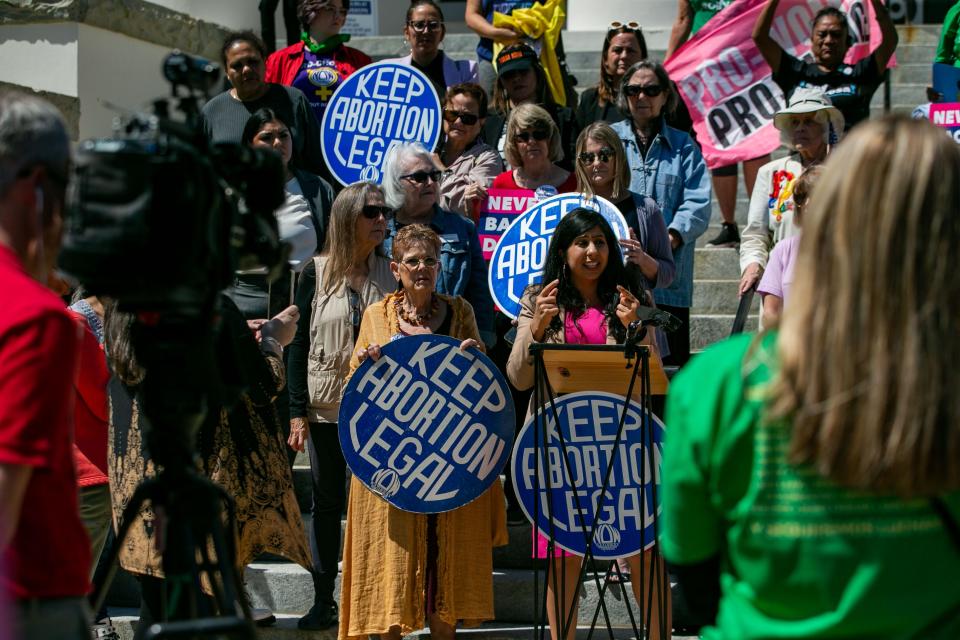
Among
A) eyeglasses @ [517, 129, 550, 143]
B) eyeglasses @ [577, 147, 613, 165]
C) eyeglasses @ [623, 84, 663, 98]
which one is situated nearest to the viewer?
eyeglasses @ [577, 147, 613, 165]

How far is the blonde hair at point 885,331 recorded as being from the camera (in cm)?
210

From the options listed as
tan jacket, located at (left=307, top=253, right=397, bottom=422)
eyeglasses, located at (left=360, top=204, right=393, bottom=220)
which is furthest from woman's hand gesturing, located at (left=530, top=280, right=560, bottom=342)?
eyeglasses, located at (left=360, top=204, right=393, bottom=220)

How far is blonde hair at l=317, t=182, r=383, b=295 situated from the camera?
6.50 metres

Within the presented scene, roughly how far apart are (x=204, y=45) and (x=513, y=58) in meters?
3.95

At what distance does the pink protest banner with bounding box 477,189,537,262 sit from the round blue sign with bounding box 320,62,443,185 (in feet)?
3.11

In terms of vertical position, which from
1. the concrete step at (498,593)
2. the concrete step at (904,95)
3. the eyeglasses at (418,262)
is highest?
the concrete step at (904,95)

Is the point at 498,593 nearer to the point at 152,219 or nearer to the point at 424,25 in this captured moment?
the point at 424,25

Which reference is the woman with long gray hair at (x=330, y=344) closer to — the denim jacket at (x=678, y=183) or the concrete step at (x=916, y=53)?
the denim jacket at (x=678, y=183)

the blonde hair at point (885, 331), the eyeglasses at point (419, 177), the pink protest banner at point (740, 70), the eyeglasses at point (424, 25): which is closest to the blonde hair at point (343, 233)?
the eyeglasses at point (419, 177)

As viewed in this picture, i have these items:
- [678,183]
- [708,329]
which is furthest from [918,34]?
[678,183]

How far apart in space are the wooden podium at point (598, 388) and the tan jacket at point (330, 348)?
43.2 inches

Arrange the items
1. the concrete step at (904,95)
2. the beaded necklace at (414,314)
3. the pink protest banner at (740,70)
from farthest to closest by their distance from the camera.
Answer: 1. the concrete step at (904,95)
2. the pink protest banner at (740,70)
3. the beaded necklace at (414,314)

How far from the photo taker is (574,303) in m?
6.05

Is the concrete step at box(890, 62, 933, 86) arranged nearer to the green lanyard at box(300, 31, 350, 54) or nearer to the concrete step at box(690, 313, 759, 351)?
the concrete step at box(690, 313, 759, 351)
